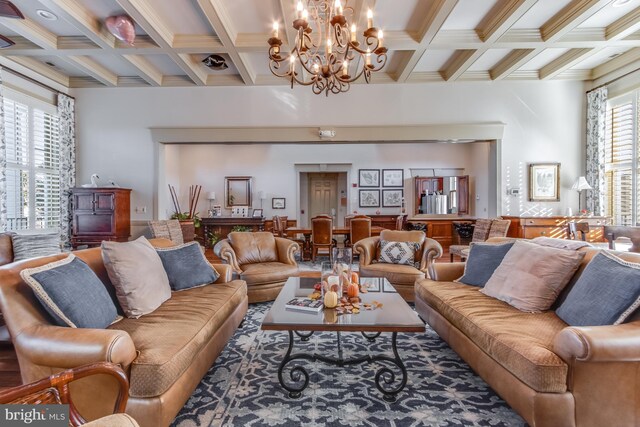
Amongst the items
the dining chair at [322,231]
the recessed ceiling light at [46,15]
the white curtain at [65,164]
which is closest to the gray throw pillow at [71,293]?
the recessed ceiling light at [46,15]

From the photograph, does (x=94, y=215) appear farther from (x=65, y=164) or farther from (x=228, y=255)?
(x=228, y=255)

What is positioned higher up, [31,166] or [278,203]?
[31,166]

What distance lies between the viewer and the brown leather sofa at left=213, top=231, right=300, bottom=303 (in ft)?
12.4

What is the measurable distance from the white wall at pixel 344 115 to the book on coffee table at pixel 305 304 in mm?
4364

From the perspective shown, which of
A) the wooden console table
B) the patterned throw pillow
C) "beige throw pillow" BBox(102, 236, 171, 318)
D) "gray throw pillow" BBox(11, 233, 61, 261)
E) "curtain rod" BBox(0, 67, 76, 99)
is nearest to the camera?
"beige throw pillow" BBox(102, 236, 171, 318)

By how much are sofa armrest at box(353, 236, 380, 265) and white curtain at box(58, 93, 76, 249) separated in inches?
199

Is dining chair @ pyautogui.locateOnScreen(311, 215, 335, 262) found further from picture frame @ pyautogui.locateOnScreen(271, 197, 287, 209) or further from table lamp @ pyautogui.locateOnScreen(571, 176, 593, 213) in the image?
table lamp @ pyautogui.locateOnScreen(571, 176, 593, 213)

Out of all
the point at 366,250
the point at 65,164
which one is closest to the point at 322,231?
the point at 366,250

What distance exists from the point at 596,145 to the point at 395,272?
188 inches

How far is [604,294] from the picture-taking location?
70.6 inches

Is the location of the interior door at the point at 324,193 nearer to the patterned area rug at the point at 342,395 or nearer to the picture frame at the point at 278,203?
the picture frame at the point at 278,203

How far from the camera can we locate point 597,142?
5723 millimetres

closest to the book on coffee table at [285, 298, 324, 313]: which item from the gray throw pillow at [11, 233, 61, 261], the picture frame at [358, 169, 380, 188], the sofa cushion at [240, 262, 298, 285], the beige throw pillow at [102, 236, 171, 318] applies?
the beige throw pillow at [102, 236, 171, 318]

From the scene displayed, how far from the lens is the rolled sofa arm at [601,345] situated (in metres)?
1.45
